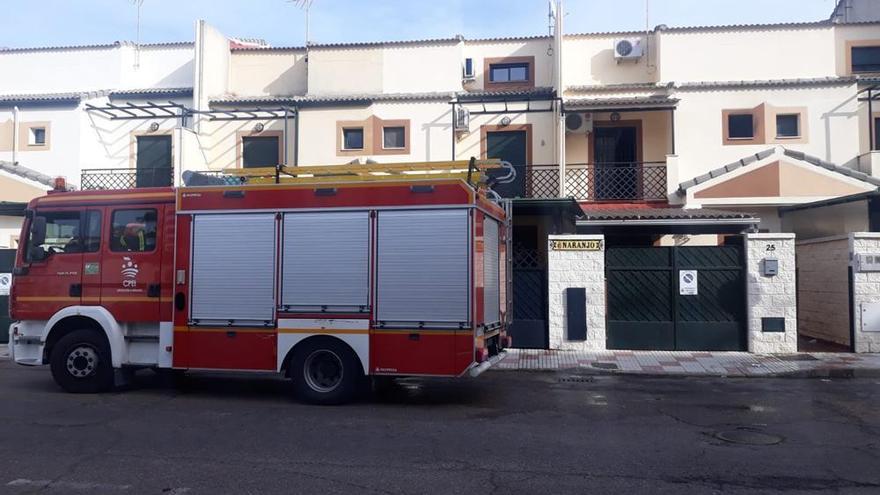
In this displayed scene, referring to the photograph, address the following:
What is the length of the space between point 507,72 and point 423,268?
13418mm

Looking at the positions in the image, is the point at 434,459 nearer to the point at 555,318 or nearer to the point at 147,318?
the point at 147,318

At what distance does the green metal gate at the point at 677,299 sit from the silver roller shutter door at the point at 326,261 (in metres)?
7.29

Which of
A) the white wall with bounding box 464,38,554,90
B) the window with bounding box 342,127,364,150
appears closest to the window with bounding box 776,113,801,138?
the white wall with bounding box 464,38,554,90

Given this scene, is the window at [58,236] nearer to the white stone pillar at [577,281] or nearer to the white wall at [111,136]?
the white stone pillar at [577,281]

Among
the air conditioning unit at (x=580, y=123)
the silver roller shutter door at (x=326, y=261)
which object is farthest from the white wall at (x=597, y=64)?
the silver roller shutter door at (x=326, y=261)

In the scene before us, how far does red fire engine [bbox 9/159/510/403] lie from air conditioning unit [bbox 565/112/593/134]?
→ 34.3 ft

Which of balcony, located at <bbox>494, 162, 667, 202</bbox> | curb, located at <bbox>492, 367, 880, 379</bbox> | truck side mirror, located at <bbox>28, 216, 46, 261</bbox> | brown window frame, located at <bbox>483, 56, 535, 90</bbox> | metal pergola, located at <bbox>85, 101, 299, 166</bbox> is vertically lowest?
curb, located at <bbox>492, 367, 880, 379</bbox>

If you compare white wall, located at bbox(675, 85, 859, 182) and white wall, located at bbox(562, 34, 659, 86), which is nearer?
white wall, located at bbox(675, 85, 859, 182)

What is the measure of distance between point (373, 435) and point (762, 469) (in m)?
3.76

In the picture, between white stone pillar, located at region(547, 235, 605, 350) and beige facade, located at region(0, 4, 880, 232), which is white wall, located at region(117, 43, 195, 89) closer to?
beige facade, located at region(0, 4, 880, 232)

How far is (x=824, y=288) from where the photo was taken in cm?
1555

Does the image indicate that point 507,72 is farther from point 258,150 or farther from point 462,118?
point 258,150

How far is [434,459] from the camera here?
6.63m

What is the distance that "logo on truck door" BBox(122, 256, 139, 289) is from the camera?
9.81m
